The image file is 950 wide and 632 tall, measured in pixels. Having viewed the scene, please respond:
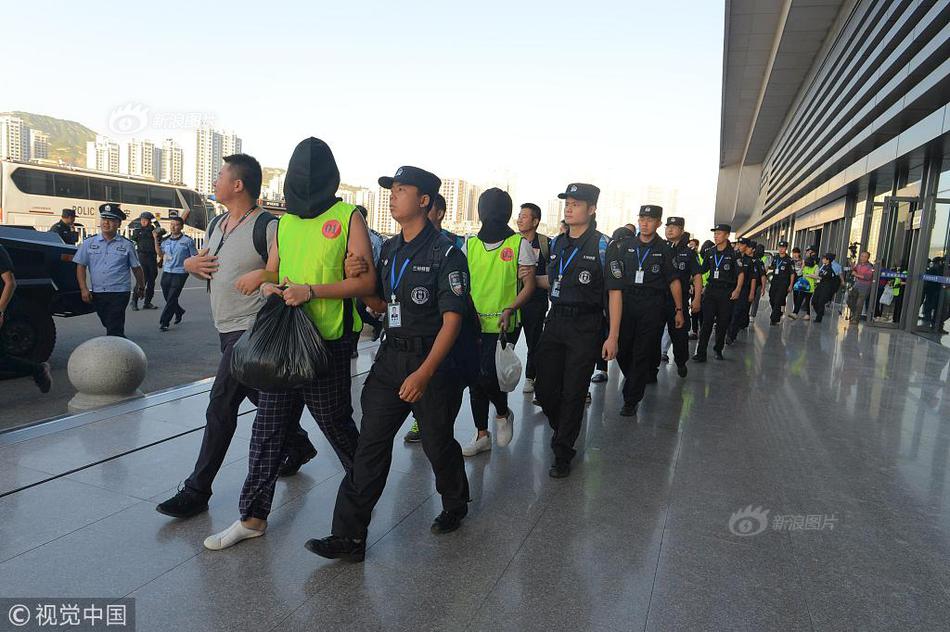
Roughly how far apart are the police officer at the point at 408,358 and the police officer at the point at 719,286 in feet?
21.4

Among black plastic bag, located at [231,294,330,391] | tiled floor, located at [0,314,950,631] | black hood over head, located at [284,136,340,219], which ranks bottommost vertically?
tiled floor, located at [0,314,950,631]

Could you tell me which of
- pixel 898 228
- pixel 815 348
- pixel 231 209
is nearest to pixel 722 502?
pixel 231 209

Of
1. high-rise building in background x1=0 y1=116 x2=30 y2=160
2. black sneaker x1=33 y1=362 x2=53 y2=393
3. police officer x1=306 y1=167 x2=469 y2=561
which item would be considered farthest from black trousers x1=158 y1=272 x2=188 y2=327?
high-rise building in background x1=0 y1=116 x2=30 y2=160

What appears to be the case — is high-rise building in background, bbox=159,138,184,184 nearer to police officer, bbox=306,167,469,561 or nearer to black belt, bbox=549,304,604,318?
black belt, bbox=549,304,604,318

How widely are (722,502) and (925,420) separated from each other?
356cm

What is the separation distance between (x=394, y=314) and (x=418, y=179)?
2.08 ft

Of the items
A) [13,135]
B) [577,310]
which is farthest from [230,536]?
[13,135]

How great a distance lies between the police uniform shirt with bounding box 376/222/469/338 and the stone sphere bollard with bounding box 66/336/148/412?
11.0 feet

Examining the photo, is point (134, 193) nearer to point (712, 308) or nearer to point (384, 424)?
point (712, 308)

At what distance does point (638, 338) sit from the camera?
5695 millimetres

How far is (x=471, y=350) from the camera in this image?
2994 millimetres

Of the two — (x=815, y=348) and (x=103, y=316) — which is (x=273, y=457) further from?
(x=815, y=348)

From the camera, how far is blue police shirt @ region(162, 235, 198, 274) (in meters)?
9.84

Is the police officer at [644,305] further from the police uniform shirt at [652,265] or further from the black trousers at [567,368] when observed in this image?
the black trousers at [567,368]
